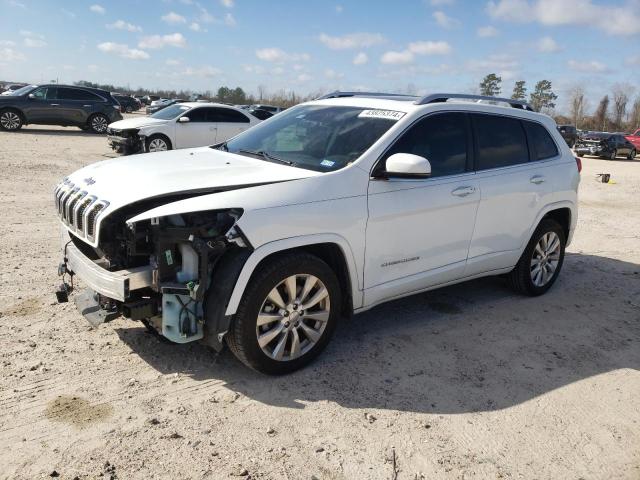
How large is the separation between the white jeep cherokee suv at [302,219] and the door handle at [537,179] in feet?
0.04

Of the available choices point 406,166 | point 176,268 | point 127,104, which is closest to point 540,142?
point 406,166

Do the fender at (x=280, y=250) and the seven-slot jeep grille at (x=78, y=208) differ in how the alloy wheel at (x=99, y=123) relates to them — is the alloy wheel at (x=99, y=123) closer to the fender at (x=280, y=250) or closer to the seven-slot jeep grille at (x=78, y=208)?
the seven-slot jeep grille at (x=78, y=208)

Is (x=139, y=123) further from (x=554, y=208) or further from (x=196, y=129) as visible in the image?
(x=554, y=208)

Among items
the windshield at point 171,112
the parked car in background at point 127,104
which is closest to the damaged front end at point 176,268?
the windshield at point 171,112

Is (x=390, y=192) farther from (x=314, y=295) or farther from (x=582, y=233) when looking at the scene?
(x=582, y=233)

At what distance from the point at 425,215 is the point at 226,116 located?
1205 centimetres

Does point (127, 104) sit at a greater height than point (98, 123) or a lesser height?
greater

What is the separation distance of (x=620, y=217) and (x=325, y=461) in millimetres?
9825

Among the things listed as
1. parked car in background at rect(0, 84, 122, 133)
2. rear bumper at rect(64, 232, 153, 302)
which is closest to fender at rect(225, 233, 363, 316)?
rear bumper at rect(64, 232, 153, 302)

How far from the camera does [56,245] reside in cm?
630

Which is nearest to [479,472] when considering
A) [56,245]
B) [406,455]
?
[406,455]

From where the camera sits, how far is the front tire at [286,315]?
3.52 metres

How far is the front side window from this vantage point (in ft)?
14.1

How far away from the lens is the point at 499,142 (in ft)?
16.8
